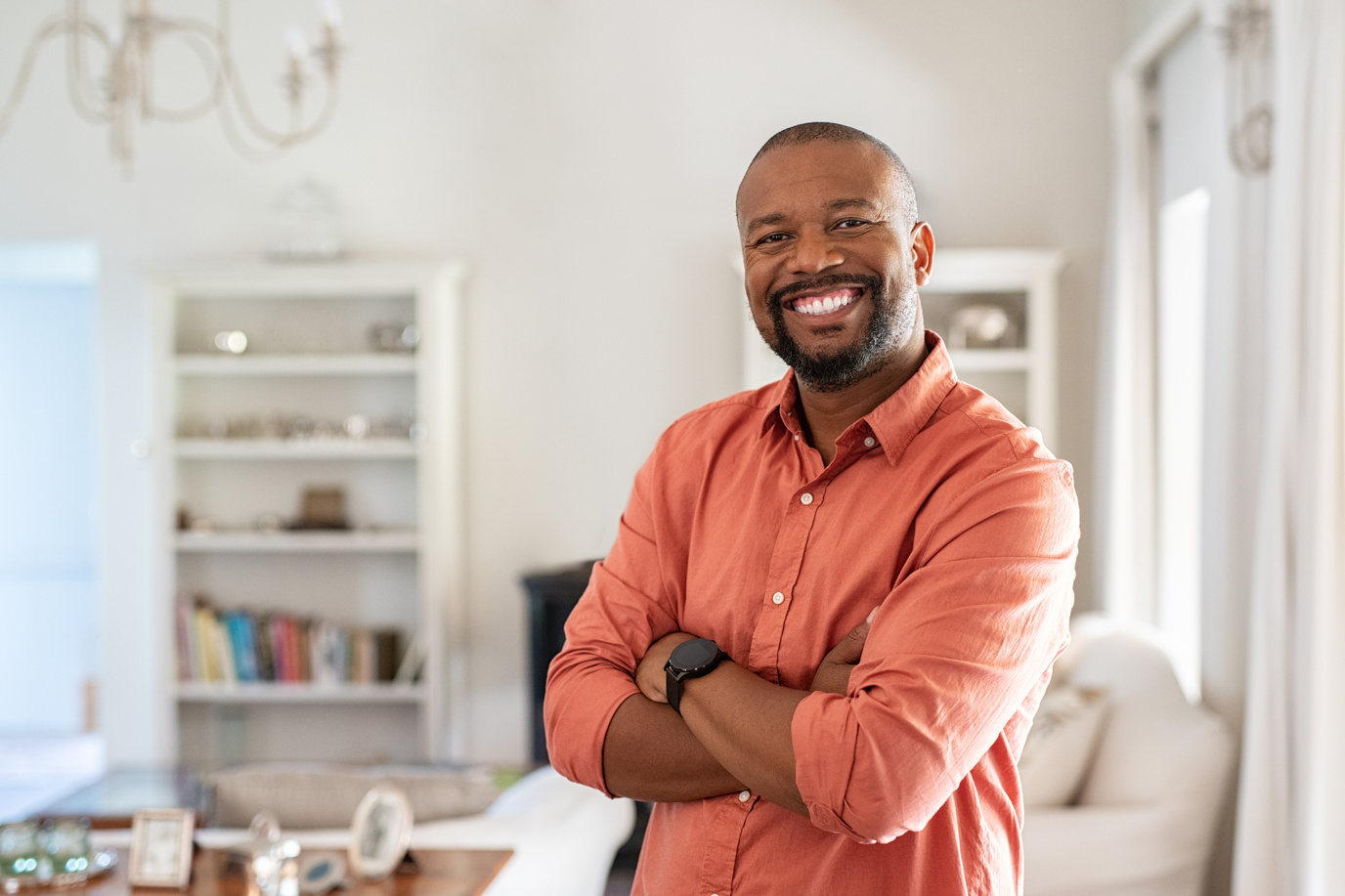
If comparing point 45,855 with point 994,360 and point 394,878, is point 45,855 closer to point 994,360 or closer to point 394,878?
point 394,878

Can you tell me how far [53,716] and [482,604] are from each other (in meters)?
2.99

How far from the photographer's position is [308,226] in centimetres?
421

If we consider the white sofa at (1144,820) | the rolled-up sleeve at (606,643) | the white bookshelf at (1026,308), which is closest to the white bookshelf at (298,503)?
the white bookshelf at (1026,308)

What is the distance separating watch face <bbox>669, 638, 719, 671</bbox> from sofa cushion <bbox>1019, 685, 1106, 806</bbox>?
1608 millimetres

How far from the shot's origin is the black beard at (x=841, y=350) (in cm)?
111

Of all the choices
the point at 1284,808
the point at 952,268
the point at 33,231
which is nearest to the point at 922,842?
the point at 1284,808

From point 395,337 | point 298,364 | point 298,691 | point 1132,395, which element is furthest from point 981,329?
point 298,691

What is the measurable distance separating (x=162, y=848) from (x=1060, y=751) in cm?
185

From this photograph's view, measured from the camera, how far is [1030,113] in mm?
3994

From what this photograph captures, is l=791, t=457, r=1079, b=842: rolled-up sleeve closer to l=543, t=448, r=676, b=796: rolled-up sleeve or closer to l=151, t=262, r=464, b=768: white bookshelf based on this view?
l=543, t=448, r=676, b=796: rolled-up sleeve

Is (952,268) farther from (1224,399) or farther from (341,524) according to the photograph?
(341,524)

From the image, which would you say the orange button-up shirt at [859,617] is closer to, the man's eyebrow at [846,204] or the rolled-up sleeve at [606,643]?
the rolled-up sleeve at [606,643]

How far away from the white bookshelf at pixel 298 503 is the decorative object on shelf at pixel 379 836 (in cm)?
202

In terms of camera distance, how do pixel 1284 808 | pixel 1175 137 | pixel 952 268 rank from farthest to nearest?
pixel 952 268 < pixel 1175 137 < pixel 1284 808
